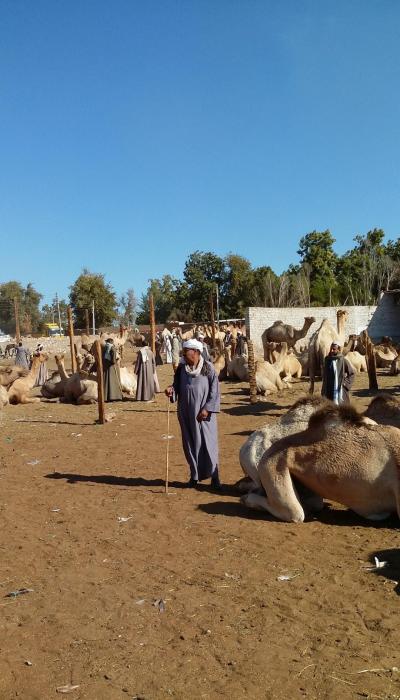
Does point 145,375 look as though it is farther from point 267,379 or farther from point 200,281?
point 200,281

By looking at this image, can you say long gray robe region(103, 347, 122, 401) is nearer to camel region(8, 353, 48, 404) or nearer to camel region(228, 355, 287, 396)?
camel region(8, 353, 48, 404)

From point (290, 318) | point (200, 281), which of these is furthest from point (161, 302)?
point (290, 318)

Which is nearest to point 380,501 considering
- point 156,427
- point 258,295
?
point 156,427

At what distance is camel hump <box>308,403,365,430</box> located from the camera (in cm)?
552

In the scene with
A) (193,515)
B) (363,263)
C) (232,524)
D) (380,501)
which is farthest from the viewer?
(363,263)

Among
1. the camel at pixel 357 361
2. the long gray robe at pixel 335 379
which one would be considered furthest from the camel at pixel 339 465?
the camel at pixel 357 361

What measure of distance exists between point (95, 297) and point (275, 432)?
53392 millimetres

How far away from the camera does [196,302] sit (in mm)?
58938

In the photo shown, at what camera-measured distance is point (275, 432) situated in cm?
639

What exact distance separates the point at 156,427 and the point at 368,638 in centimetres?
891

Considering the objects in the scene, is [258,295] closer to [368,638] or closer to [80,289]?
[80,289]

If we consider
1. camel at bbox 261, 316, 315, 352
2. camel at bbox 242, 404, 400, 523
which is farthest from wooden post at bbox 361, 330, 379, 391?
camel at bbox 242, 404, 400, 523

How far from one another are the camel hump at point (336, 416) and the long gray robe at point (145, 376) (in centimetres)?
1084

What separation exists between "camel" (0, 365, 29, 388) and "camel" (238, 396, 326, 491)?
1302 cm
